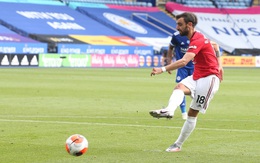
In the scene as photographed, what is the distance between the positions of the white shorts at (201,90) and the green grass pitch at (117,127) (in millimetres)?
744

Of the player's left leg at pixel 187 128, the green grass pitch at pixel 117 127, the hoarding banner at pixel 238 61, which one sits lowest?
the hoarding banner at pixel 238 61

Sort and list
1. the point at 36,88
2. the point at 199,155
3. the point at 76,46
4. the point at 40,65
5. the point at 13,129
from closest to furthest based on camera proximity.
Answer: the point at 199,155
the point at 13,129
the point at 36,88
the point at 40,65
the point at 76,46

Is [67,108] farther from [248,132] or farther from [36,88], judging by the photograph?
[36,88]

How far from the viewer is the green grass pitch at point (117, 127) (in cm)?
1156

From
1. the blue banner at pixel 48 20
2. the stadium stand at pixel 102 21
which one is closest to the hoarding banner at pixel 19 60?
the stadium stand at pixel 102 21

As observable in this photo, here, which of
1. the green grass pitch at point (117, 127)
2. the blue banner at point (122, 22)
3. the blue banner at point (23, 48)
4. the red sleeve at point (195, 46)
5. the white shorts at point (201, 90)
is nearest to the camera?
the green grass pitch at point (117, 127)

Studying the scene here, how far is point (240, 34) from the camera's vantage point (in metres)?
80.9

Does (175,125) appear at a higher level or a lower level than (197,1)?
higher

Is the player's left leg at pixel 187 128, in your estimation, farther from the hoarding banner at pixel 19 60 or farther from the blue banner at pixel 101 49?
the blue banner at pixel 101 49

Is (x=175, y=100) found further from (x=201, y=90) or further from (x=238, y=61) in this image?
(x=238, y=61)

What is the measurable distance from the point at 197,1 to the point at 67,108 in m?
66.0

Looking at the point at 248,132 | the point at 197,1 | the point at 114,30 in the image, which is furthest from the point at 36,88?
the point at 197,1

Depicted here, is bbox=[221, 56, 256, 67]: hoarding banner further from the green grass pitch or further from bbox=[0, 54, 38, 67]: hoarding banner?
the green grass pitch

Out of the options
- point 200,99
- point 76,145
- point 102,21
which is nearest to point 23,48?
point 102,21
